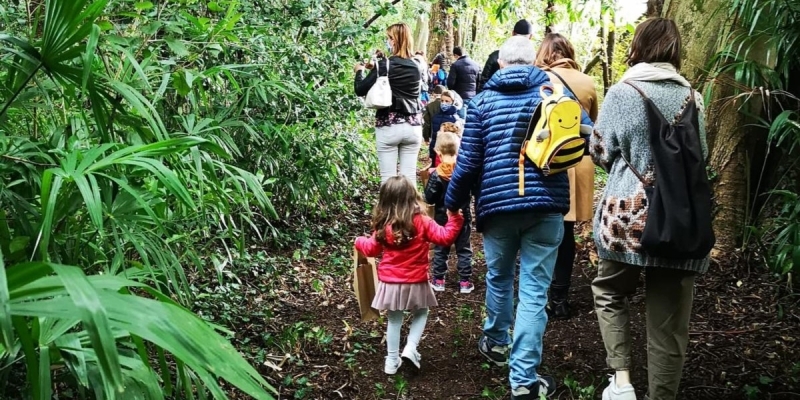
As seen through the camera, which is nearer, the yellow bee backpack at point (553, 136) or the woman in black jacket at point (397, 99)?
the yellow bee backpack at point (553, 136)

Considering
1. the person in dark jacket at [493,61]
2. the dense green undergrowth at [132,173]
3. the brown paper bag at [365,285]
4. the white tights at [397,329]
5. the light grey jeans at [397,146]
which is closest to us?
the dense green undergrowth at [132,173]

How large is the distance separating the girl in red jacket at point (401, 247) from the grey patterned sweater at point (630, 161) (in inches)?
34.1

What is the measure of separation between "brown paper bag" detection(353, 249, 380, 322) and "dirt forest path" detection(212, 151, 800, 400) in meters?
0.25

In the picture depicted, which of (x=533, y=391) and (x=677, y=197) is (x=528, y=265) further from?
(x=677, y=197)

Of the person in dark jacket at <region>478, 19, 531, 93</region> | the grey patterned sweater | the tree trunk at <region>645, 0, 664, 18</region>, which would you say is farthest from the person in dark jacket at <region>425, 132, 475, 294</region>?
the tree trunk at <region>645, 0, 664, 18</region>

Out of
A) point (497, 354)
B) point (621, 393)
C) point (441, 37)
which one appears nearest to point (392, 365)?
point (497, 354)

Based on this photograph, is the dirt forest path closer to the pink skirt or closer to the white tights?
the white tights

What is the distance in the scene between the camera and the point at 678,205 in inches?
97.0

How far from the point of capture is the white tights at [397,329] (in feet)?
11.1

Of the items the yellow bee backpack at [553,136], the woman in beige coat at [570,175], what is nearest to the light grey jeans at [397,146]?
the woman in beige coat at [570,175]

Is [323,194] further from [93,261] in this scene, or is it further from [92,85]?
[92,85]

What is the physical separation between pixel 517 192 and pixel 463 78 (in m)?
6.25

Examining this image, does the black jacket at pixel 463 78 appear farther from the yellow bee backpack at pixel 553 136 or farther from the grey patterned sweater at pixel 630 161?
the grey patterned sweater at pixel 630 161

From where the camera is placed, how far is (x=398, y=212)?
3291mm
